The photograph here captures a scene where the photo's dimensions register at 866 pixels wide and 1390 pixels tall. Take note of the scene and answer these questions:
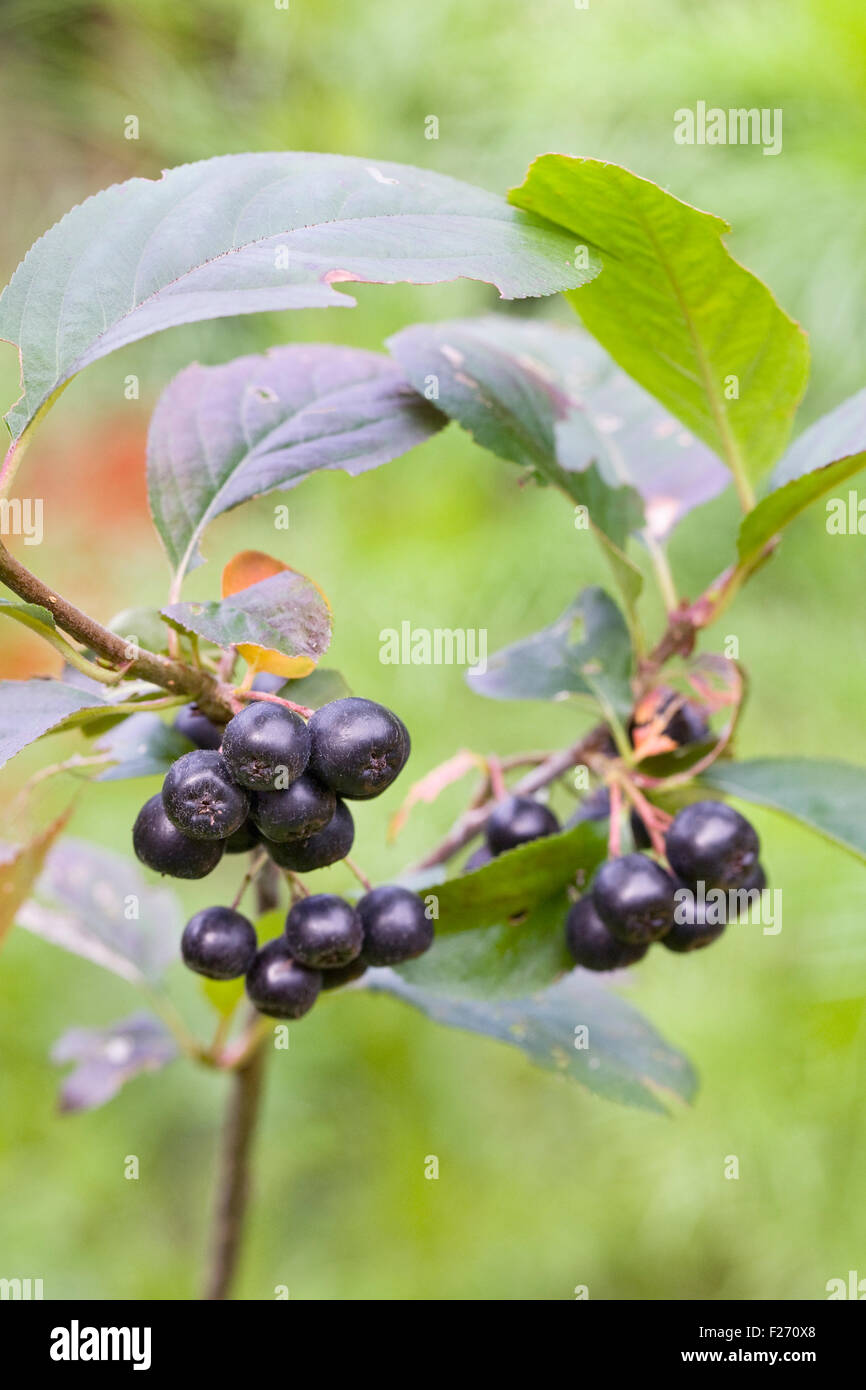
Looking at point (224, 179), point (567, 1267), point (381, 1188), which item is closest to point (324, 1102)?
point (381, 1188)

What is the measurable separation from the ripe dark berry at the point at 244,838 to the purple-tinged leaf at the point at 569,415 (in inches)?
8.2

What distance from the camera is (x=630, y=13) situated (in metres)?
1.79

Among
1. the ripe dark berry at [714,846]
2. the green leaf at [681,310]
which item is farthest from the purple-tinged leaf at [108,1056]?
the green leaf at [681,310]

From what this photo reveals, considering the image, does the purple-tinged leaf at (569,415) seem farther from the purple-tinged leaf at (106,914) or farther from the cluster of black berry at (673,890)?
the purple-tinged leaf at (106,914)

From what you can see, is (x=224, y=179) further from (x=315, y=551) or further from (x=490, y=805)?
(x=315, y=551)

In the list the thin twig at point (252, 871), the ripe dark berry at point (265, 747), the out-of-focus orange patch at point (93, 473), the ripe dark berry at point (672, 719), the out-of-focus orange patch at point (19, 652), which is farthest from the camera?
the out-of-focus orange patch at point (93, 473)

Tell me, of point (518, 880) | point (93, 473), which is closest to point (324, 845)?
point (518, 880)

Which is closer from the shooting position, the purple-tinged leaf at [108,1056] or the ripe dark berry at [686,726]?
the ripe dark berry at [686,726]

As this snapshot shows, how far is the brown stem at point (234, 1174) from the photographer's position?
688 millimetres

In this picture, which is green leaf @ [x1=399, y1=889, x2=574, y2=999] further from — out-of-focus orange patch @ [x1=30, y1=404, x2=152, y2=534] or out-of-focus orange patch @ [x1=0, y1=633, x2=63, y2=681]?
out-of-focus orange patch @ [x1=30, y1=404, x2=152, y2=534]

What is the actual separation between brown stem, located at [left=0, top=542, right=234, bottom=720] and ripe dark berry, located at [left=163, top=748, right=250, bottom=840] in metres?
0.04

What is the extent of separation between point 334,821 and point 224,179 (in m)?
0.23

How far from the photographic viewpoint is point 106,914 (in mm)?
802

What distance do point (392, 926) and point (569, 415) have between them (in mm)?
293
